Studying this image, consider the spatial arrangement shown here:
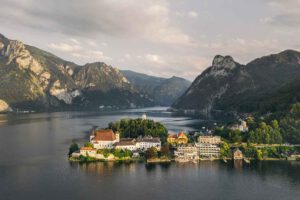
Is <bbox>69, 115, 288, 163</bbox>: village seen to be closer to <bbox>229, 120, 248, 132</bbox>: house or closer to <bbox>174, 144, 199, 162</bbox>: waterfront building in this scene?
<bbox>174, 144, 199, 162</bbox>: waterfront building

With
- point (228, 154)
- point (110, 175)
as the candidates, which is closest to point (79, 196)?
point (110, 175)

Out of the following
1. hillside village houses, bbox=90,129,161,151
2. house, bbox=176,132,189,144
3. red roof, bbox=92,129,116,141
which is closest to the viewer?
hillside village houses, bbox=90,129,161,151

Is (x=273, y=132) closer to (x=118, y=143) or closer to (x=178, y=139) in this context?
(x=178, y=139)

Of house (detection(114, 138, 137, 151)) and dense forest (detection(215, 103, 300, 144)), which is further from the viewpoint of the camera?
dense forest (detection(215, 103, 300, 144))

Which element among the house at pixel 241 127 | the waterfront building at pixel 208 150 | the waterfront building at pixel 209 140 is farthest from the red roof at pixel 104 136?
the house at pixel 241 127

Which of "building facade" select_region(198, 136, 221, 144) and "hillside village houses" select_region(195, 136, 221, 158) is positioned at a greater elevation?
"building facade" select_region(198, 136, 221, 144)

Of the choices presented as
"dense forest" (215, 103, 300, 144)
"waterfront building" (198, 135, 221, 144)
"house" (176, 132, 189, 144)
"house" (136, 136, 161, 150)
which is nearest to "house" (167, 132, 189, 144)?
"house" (176, 132, 189, 144)
